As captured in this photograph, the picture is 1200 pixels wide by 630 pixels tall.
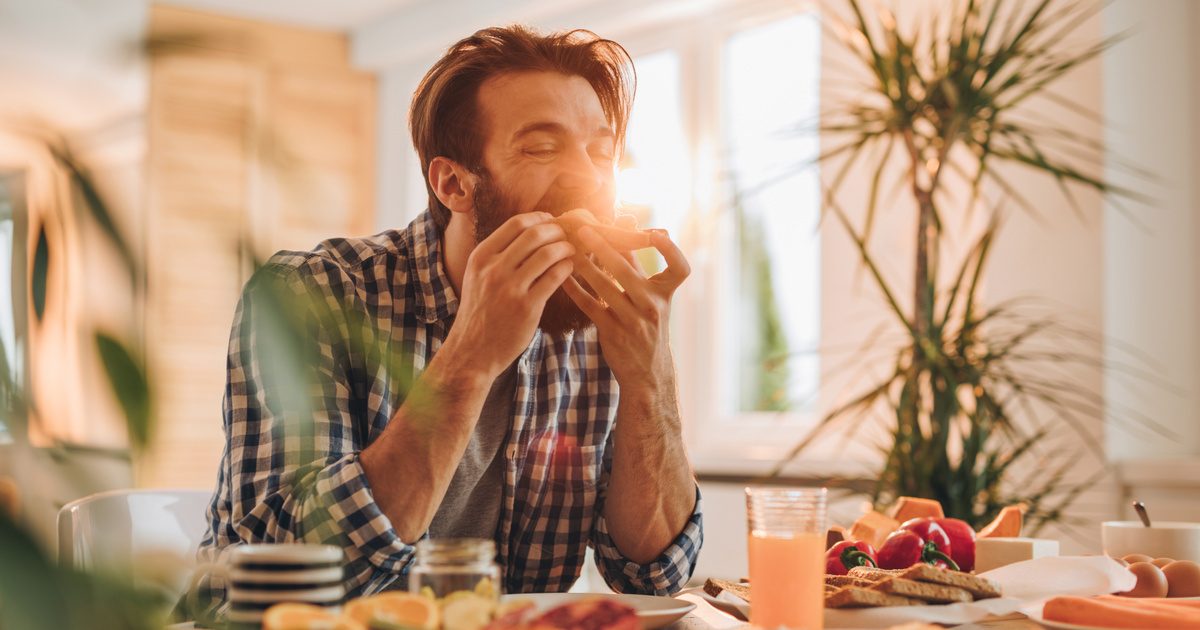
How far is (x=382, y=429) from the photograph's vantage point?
4.89 ft

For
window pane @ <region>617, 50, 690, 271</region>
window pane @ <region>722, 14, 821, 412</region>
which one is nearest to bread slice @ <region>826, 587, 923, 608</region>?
window pane @ <region>722, 14, 821, 412</region>

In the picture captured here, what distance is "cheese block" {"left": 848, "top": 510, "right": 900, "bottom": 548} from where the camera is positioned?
4.56ft

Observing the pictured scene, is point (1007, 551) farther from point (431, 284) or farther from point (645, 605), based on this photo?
A: point (431, 284)

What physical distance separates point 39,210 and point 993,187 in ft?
10.2

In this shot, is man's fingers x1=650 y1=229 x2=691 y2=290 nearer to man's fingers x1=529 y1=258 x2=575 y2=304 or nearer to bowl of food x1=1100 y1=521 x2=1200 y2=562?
man's fingers x1=529 y1=258 x2=575 y2=304

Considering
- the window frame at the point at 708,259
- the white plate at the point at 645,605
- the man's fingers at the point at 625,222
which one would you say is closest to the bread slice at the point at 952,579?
the white plate at the point at 645,605

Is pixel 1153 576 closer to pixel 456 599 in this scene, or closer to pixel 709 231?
pixel 456 599

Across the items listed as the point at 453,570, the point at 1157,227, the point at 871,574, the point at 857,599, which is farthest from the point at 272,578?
the point at 1157,227

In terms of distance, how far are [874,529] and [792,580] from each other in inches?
21.0

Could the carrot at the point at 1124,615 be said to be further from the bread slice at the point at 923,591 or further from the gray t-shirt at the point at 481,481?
the gray t-shirt at the point at 481,481

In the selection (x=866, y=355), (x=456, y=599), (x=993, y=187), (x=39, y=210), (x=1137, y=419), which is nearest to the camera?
(x=39, y=210)

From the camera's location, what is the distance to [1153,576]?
1.16 metres

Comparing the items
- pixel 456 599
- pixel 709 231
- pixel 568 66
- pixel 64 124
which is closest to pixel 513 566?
pixel 568 66

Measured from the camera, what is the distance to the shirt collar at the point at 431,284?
162 centimetres
